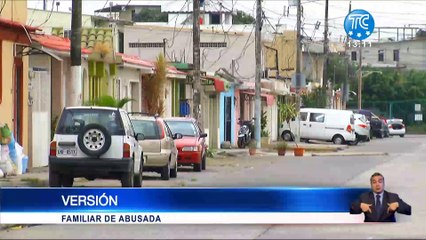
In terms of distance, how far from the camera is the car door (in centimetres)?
5784

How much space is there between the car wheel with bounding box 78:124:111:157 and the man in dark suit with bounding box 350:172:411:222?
8.87 meters

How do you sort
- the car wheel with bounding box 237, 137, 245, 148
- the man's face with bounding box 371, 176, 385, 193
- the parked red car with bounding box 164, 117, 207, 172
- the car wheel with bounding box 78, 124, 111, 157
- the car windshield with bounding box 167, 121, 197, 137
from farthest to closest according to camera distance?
1. the car wheel with bounding box 237, 137, 245, 148
2. the car windshield with bounding box 167, 121, 197, 137
3. the parked red car with bounding box 164, 117, 207, 172
4. the car wheel with bounding box 78, 124, 111, 157
5. the man's face with bounding box 371, 176, 385, 193

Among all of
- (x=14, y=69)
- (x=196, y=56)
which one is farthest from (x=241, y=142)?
(x=14, y=69)

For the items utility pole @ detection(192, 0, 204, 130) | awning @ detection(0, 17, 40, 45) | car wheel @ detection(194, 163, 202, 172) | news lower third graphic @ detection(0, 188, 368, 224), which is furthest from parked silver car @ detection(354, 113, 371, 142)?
news lower third graphic @ detection(0, 188, 368, 224)

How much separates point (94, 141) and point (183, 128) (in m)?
10.7

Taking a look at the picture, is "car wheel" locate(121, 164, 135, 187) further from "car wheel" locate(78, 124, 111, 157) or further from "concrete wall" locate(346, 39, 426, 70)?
"concrete wall" locate(346, 39, 426, 70)

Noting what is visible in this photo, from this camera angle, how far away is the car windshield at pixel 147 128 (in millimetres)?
26297

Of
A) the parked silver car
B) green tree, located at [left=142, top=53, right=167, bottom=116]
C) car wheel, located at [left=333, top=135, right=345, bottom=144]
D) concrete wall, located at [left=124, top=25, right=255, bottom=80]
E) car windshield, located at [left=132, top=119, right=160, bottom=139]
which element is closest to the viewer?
car windshield, located at [left=132, top=119, right=160, bottom=139]

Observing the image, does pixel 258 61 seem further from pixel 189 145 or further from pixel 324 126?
pixel 189 145

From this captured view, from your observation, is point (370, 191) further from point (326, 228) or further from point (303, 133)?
point (303, 133)

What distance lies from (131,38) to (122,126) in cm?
→ 4114

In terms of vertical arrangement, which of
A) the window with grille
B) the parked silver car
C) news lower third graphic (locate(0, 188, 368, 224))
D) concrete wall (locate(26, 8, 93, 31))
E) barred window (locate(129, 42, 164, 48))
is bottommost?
the parked silver car

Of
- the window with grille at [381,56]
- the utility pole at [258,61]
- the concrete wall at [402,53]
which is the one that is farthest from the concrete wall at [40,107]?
the window with grille at [381,56]

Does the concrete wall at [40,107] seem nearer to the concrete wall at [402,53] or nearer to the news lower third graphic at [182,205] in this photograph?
the news lower third graphic at [182,205]
